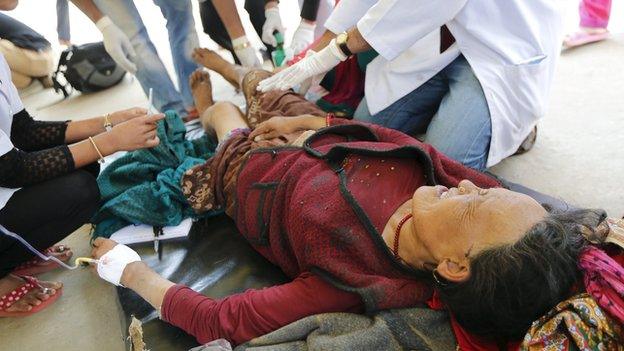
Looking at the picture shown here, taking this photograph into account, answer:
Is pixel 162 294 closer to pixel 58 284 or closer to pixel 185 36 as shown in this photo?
pixel 58 284

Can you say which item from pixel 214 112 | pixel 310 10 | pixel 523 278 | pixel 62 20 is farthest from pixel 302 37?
pixel 62 20

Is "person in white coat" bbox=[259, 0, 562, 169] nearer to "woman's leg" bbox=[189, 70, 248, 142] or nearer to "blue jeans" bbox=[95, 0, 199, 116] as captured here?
"woman's leg" bbox=[189, 70, 248, 142]

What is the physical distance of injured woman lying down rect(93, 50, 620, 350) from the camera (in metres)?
0.93

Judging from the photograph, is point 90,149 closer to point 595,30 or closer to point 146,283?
point 146,283

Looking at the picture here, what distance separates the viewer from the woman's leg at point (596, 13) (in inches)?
118

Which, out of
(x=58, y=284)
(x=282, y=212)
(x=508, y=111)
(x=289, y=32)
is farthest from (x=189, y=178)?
(x=289, y=32)

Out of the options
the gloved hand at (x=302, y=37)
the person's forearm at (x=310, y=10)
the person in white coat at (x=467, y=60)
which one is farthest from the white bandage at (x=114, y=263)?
the person's forearm at (x=310, y=10)

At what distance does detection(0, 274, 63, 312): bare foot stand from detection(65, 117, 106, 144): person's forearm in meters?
0.58

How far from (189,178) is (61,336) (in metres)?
0.69

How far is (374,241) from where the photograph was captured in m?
1.12

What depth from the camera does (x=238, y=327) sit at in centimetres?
110

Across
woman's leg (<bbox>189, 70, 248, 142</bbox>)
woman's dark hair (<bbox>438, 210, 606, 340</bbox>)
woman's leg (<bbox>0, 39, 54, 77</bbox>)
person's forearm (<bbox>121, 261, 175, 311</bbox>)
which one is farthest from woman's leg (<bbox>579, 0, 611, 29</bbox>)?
woman's leg (<bbox>0, 39, 54, 77</bbox>)

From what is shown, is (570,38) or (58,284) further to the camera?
(570,38)

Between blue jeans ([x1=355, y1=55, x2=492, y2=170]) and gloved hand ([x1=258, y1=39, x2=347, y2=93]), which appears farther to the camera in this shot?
gloved hand ([x1=258, y1=39, x2=347, y2=93])
